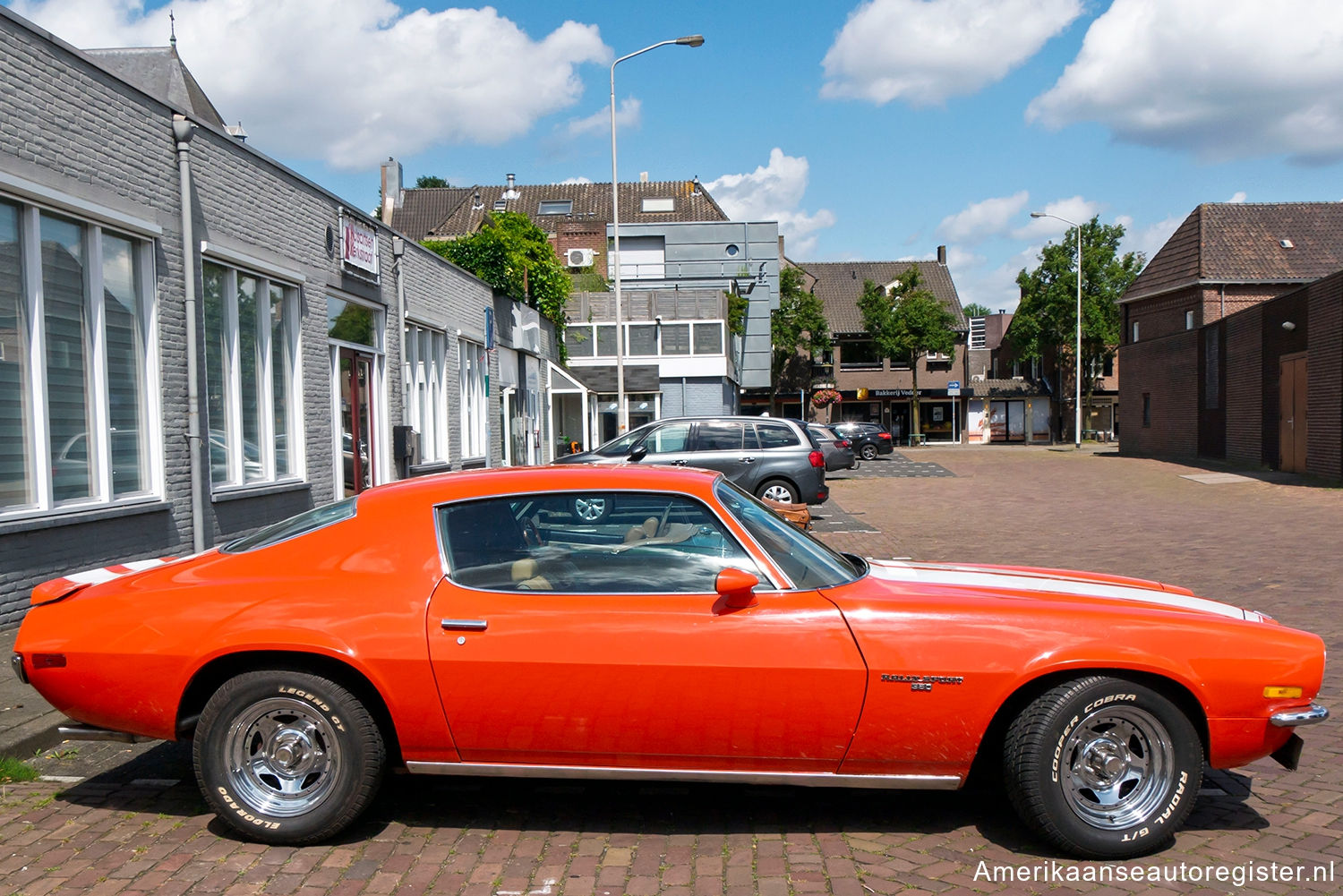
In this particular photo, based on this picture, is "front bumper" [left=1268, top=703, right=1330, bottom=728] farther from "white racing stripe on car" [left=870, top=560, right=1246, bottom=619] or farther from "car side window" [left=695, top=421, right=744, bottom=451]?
"car side window" [left=695, top=421, right=744, bottom=451]

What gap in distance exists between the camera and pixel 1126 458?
38.4 m

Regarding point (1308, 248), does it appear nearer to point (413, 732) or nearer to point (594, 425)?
point (594, 425)

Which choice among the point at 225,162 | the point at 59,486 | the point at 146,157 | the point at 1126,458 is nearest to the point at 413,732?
the point at 59,486

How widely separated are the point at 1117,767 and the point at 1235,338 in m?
34.3

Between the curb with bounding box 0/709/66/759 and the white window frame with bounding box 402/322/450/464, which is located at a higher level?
the white window frame with bounding box 402/322/450/464

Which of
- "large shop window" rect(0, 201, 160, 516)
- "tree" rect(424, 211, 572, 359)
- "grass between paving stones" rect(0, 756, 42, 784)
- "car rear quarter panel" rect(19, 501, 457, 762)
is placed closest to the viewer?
"car rear quarter panel" rect(19, 501, 457, 762)

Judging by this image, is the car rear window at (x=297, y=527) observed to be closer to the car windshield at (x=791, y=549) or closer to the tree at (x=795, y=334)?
the car windshield at (x=791, y=549)

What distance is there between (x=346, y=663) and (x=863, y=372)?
202ft

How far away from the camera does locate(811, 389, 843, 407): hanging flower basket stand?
6041cm

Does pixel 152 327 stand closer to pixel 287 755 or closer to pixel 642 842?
pixel 287 755

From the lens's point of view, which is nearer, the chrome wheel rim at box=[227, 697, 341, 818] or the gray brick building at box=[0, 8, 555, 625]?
the chrome wheel rim at box=[227, 697, 341, 818]

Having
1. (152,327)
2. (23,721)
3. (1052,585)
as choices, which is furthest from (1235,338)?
(23,721)

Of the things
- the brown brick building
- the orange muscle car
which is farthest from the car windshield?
the brown brick building

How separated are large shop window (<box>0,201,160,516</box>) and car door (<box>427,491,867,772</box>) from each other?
532 centimetres
